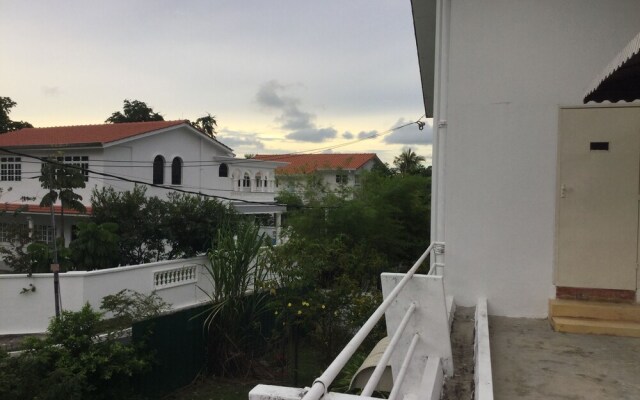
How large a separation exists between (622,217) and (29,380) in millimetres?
6783

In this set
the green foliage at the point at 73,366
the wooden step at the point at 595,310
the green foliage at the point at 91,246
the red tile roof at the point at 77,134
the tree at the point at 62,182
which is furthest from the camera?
the red tile roof at the point at 77,134

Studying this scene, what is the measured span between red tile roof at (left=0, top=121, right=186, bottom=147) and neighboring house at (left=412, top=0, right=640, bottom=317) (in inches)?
692

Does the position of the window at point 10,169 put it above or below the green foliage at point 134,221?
above

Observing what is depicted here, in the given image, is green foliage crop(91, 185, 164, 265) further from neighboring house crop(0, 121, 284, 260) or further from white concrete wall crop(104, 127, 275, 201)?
white concrete wall crop(104, 127, 275, 201)

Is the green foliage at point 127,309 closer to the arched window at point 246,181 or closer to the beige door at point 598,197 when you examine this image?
the beige door at point 598,197

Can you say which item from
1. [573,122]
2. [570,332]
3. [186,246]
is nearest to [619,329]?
[570,332]

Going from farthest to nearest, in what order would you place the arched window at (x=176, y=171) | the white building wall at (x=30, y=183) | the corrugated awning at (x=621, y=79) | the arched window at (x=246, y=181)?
the arched window at (x=246, y=181) < the arched window at (x=176, y=171) < the white building wall at (x=30, y=183) < the corrugated awning at (x=621, y=79)

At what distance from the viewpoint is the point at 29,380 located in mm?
6449

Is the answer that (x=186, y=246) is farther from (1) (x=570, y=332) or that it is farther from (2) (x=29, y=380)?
(1) (x=570, y=332)

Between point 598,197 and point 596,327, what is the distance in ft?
3.54

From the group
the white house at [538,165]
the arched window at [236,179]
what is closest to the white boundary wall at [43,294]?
the white house at [538,165]

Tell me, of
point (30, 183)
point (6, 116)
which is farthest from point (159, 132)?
point (6, 116)

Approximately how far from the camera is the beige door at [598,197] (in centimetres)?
430

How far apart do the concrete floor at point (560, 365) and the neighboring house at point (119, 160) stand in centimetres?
1529
